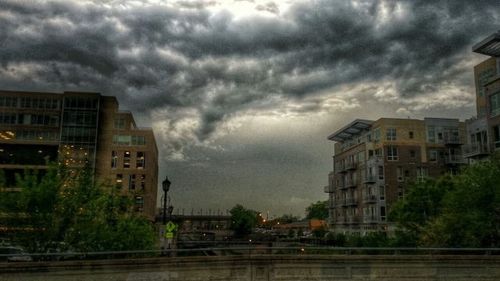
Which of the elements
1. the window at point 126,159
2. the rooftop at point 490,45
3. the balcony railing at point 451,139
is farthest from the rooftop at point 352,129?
the window at point 126,159

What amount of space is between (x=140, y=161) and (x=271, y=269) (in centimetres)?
8202

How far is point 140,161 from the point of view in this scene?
93188mm

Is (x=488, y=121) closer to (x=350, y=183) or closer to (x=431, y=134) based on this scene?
(x=431, y=134)

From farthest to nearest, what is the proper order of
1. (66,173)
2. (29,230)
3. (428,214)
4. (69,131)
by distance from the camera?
(69,131)
(428,214)
(66,173)
(29,230)

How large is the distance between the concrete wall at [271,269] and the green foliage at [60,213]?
3.73 metres

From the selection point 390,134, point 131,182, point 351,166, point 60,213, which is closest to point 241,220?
point 131,182

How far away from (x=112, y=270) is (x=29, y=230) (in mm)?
5318

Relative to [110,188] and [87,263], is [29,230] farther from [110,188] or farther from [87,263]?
[110,188]

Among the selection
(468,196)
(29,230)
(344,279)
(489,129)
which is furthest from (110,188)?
(489,129)

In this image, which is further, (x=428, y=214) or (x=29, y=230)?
(x=428, y=214)

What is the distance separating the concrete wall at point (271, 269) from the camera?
550 inches

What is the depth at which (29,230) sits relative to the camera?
17.4m

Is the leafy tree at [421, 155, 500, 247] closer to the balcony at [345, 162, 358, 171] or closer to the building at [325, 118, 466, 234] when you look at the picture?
the building at [325, 118, 466, 234]

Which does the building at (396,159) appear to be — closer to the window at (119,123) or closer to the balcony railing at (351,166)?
the balcony railing at (351,166)
